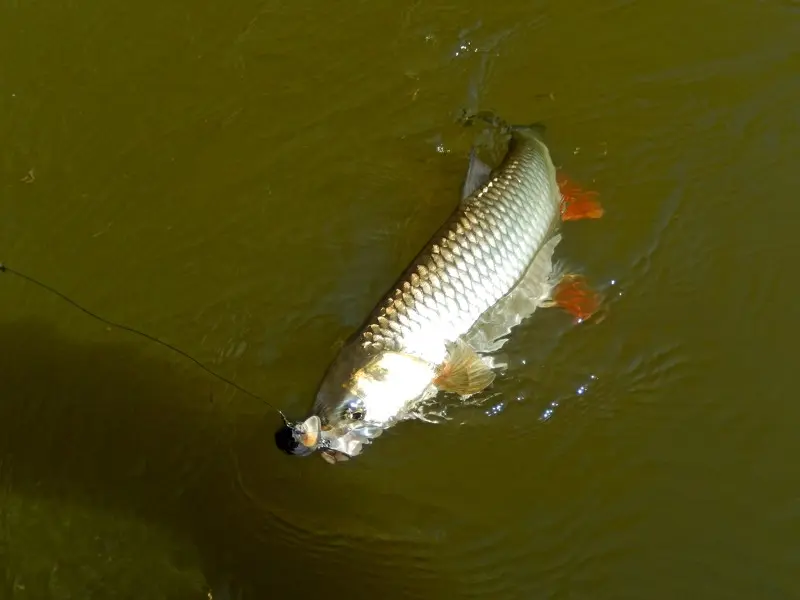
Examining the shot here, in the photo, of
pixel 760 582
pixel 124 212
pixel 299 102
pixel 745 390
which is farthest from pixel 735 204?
pixel 124 212

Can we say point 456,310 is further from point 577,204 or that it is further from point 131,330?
point 131,330

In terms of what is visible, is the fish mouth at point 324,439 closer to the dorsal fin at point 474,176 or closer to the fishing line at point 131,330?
the fishing line at point 131,330

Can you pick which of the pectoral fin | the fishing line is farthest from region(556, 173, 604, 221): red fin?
the fishing line

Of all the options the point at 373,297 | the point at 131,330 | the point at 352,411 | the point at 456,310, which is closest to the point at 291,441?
the point at 352,411

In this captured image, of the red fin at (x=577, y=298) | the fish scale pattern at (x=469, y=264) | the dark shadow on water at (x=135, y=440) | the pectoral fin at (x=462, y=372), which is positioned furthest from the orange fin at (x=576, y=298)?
the dark shadow on water at (x=135, y=440)

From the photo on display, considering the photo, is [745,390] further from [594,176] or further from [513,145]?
[513,145]

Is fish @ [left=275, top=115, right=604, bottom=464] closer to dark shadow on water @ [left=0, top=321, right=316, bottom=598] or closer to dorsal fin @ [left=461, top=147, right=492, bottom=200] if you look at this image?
dorsal fin @ [left=461, top=147, right=492, bottom=200]

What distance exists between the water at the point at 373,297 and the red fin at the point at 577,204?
0.06 metres

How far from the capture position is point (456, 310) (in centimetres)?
321

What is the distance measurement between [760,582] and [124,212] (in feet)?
11.9

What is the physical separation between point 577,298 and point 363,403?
1.23 metres

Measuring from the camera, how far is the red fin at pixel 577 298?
3.58 metres

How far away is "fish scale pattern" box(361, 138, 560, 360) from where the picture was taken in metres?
3.14

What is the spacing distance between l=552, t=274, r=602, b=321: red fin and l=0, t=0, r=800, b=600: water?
0.08 m
